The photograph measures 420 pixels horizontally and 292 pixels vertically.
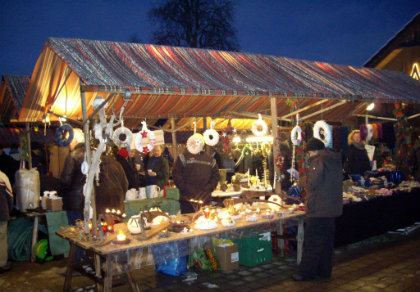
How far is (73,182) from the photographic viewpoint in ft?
20.9

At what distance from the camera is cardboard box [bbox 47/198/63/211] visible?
681 centimetres

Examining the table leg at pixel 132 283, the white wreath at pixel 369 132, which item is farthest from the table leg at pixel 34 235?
the white wreath at pixel 369 132

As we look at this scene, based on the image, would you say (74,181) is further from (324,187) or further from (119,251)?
(324,187)

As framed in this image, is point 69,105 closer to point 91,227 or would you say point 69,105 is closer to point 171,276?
point 91,227

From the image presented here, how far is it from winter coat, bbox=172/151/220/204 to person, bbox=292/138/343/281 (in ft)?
6.71

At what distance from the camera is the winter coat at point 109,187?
19.8 feet

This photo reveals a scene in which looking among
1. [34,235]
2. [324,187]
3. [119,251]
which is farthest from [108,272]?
[34,235]

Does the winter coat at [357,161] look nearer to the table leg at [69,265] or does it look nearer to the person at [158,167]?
the person at [158,167]

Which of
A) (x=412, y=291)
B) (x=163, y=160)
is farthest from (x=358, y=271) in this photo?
(x=163, y=160)

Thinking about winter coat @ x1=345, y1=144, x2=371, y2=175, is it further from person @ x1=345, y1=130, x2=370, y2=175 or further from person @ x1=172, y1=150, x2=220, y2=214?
person @ x1=172, y1=150, x2=220, y2=214

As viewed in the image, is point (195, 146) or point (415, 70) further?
point (415, 70)

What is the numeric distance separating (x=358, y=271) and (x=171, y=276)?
265 centimetres

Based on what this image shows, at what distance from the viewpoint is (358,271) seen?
5691 mm

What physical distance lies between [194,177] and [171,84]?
6.97 ft
